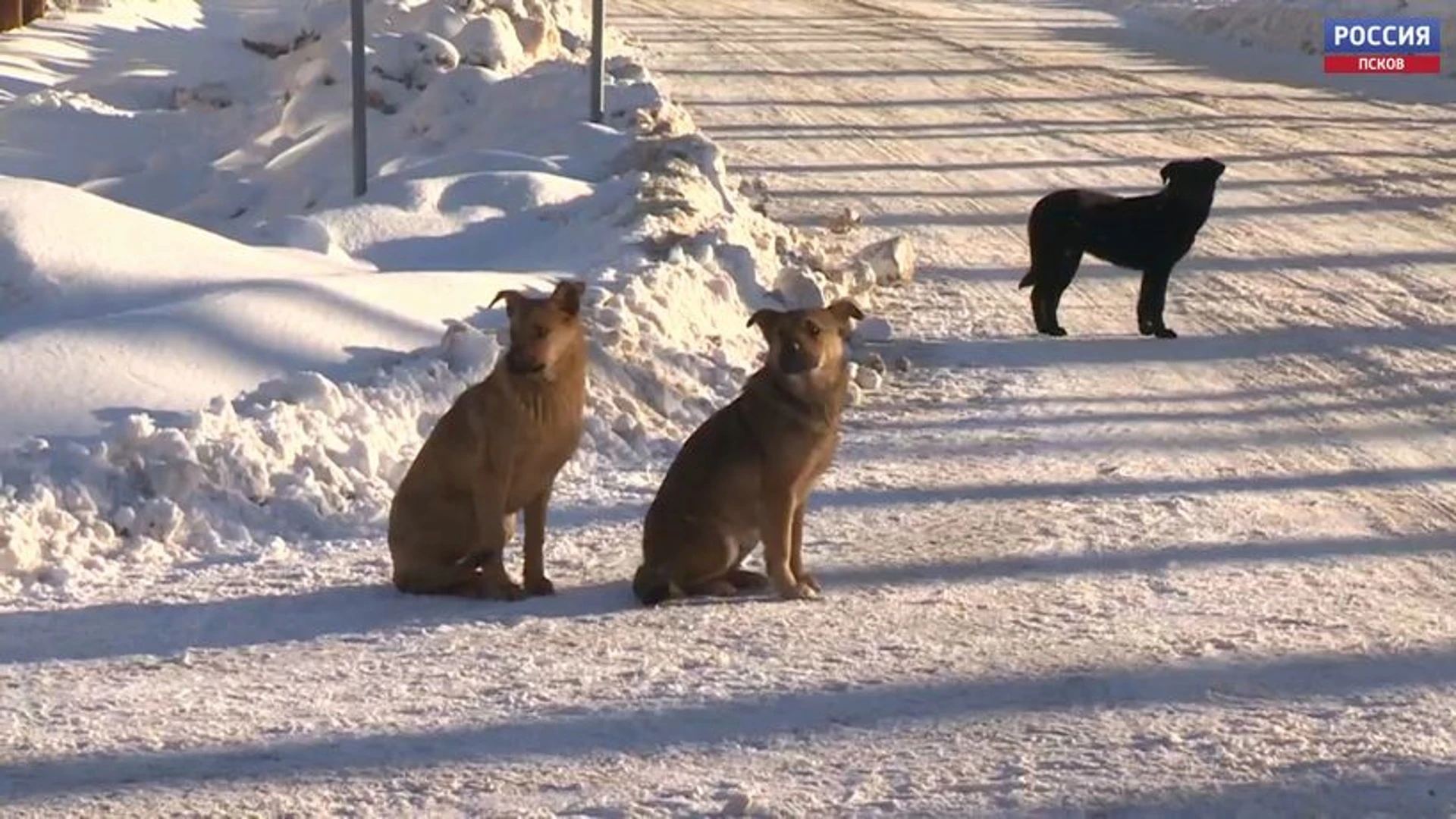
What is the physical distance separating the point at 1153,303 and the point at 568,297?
18.9ft

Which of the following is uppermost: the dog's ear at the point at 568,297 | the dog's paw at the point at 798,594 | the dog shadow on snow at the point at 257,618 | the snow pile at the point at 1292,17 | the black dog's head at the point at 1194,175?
the dog's ear at the point at 568,297

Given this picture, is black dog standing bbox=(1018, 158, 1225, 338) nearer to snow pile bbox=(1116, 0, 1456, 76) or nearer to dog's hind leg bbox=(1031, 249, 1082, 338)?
dog's hind leg bbox=(1031, 249, 1082, 338)

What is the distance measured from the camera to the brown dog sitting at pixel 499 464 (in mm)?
7000

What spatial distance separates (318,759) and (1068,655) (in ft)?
7.37

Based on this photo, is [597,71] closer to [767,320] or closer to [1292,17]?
[767,320]

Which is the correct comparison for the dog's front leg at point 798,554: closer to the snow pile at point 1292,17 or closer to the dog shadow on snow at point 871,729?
the dog shadow on snow at point 871,729

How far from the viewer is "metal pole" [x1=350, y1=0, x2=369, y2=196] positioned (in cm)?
1427

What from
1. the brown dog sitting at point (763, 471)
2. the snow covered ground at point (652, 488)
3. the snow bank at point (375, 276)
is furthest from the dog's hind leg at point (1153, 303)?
the brown dog sitting at point (763, 471)

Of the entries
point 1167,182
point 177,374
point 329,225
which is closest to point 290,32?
point 329,225

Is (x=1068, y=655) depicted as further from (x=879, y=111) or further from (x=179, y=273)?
(x=879, y=111)

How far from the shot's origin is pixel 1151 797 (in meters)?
5.40

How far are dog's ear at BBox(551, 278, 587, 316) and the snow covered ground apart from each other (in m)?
A: 0.97

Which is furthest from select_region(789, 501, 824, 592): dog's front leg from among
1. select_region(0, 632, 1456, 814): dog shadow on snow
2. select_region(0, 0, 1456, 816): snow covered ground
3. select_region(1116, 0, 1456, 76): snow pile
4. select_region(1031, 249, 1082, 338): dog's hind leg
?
select_region(1116, 0, 1456, 76): snow pile

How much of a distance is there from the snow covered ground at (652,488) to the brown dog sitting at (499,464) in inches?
6.9
